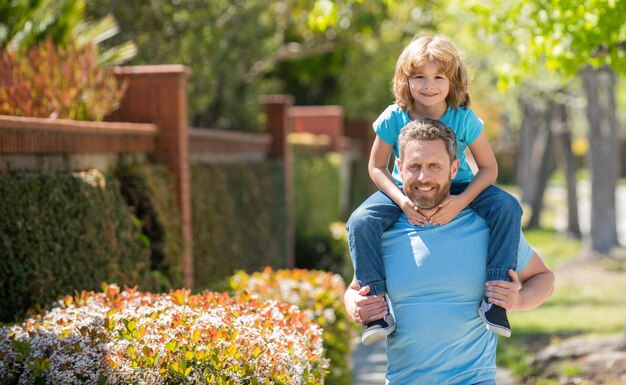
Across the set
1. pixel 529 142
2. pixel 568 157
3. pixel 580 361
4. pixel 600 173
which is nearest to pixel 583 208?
pixel 529 142

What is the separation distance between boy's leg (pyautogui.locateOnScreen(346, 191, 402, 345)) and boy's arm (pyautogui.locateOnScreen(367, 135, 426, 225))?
0.05m

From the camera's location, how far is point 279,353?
4.17 metres

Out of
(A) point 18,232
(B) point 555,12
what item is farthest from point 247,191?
(A) point 18,232

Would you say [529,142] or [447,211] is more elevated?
[447,211]

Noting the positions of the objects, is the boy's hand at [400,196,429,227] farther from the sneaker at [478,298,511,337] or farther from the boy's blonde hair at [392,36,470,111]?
the boy's blonde hair at [392,36,470,111]

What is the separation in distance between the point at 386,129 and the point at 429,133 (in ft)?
1.37

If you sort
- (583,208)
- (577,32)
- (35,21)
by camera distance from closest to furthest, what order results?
(577,32) → (35,21) → (583,208)

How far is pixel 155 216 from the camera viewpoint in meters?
8.06

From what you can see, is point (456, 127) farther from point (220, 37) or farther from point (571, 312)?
point (571, 312)

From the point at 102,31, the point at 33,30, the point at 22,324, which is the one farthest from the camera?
the point at 102,31

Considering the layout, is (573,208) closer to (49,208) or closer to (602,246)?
(602,246)

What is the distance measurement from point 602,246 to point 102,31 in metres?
13.6

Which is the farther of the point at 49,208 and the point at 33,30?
the point at 33,30

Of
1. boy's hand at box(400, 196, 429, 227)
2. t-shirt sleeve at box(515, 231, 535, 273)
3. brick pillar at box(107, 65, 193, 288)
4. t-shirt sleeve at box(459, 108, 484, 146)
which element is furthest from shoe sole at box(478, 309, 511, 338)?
brick pillar at box(107, 65, 193, 288)
